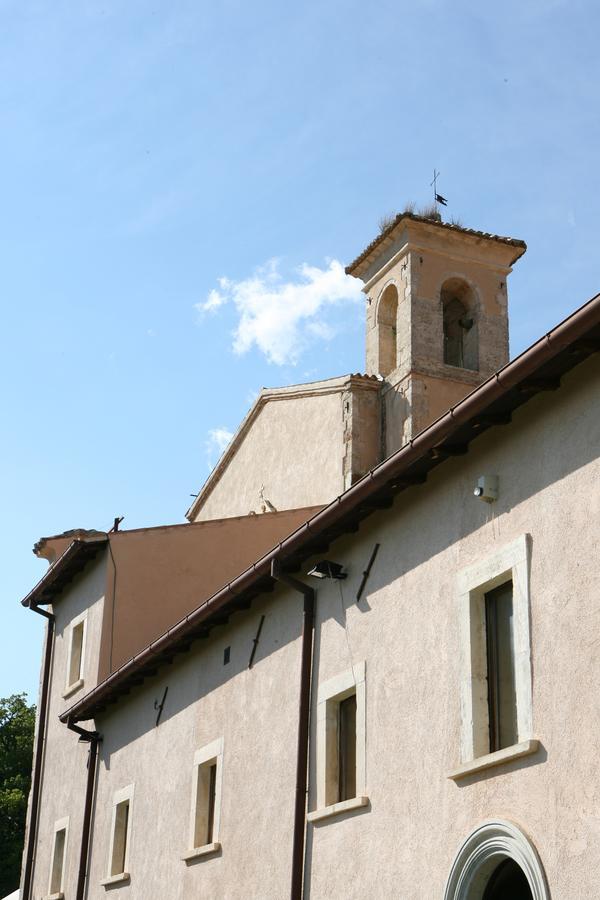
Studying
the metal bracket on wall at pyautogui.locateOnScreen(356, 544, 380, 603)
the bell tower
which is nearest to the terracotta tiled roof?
the bell tower

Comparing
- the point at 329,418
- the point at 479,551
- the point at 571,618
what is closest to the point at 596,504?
the point at 571,618

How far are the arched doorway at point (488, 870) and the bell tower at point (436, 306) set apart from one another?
55.0 feet

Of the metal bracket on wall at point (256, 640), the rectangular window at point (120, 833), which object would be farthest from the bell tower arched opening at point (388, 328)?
the metal bracket on wall at point (256, 640)

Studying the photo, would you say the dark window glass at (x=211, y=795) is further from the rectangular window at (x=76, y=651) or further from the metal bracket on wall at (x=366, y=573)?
the rectangular window at (x=76, y=651)

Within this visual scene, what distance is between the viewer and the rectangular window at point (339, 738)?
12.0m

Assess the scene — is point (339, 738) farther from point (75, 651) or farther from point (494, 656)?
point (75, 651)

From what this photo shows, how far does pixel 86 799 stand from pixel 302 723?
7648mm

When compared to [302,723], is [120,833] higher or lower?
lower

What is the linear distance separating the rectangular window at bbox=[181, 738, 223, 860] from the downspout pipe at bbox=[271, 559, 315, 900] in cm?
234

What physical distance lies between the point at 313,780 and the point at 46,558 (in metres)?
13.5

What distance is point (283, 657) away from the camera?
1388 cm

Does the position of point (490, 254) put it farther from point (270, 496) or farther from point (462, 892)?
point (462, 892)

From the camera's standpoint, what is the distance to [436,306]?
2758 cm

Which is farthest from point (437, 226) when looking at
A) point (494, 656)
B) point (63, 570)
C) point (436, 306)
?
point (494, 656)
